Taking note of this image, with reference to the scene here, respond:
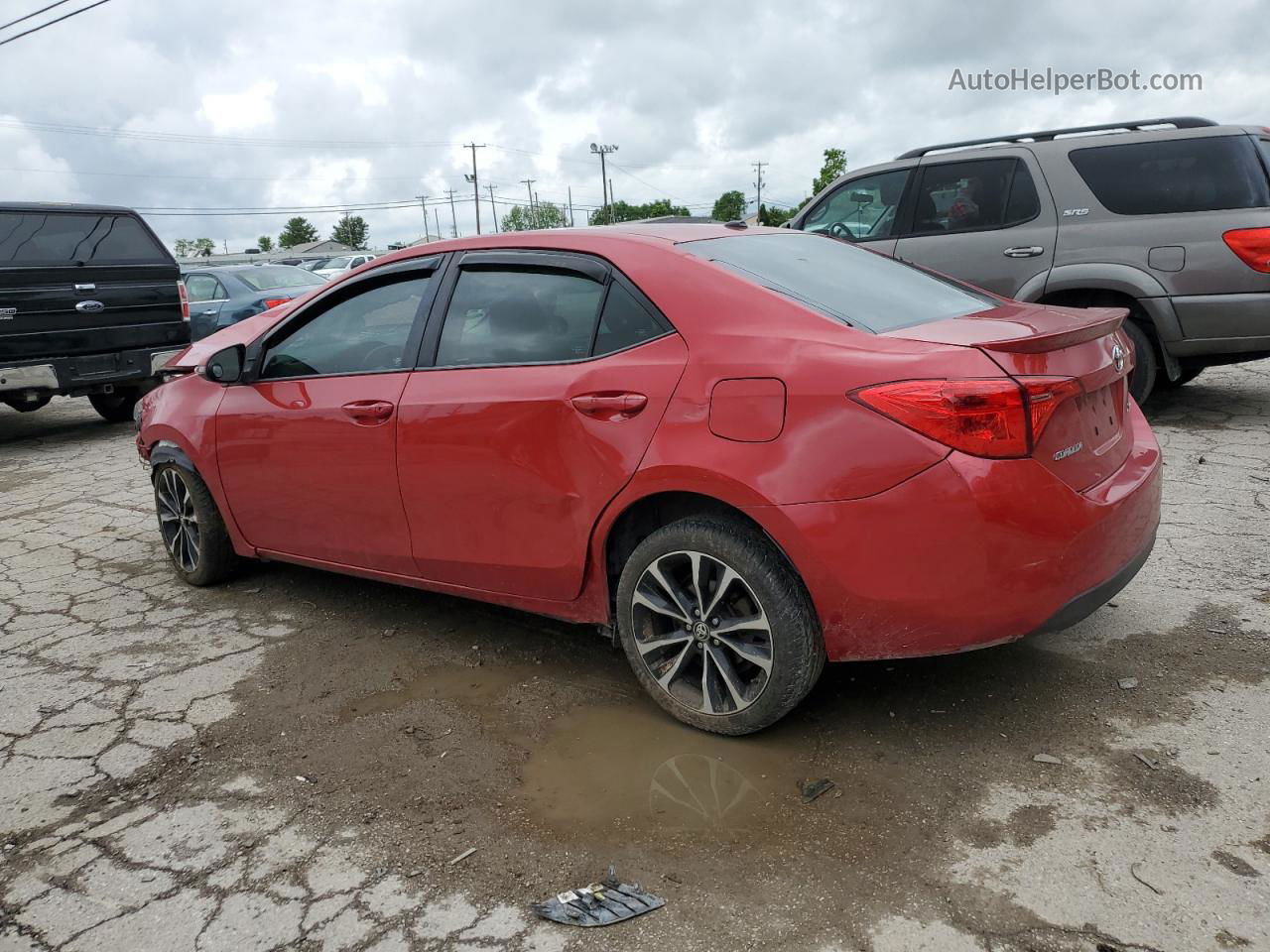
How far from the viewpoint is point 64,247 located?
877cm

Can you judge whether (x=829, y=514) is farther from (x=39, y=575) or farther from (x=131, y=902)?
(x=39, y=575)

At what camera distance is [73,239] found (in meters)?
8.88

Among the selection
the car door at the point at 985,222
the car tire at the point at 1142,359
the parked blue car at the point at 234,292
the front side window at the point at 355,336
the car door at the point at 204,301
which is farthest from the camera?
the car door at the point at 204,301

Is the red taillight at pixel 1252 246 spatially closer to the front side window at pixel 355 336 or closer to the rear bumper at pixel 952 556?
the rear bumper at pixel 952 556

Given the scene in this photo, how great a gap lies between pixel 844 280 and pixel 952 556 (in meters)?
1.15

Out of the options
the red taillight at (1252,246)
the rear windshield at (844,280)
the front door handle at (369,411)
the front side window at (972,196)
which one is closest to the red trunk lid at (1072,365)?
the rear windshield at (844,280)

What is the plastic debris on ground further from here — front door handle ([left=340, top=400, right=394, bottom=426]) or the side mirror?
the side mirror

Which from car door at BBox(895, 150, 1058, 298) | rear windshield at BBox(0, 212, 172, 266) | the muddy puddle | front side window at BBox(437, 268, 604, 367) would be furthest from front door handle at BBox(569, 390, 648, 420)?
rear windshield at BBox(0, 212, 172, 266)

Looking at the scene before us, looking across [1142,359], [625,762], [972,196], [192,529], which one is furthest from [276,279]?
[625,762]

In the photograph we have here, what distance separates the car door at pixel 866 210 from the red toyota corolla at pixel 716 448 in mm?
4208

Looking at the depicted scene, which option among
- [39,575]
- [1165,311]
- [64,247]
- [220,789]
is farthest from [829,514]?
[64,247]

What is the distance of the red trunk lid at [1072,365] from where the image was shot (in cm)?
280

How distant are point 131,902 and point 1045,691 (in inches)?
108

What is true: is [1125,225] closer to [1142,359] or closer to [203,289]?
[1142,359]
